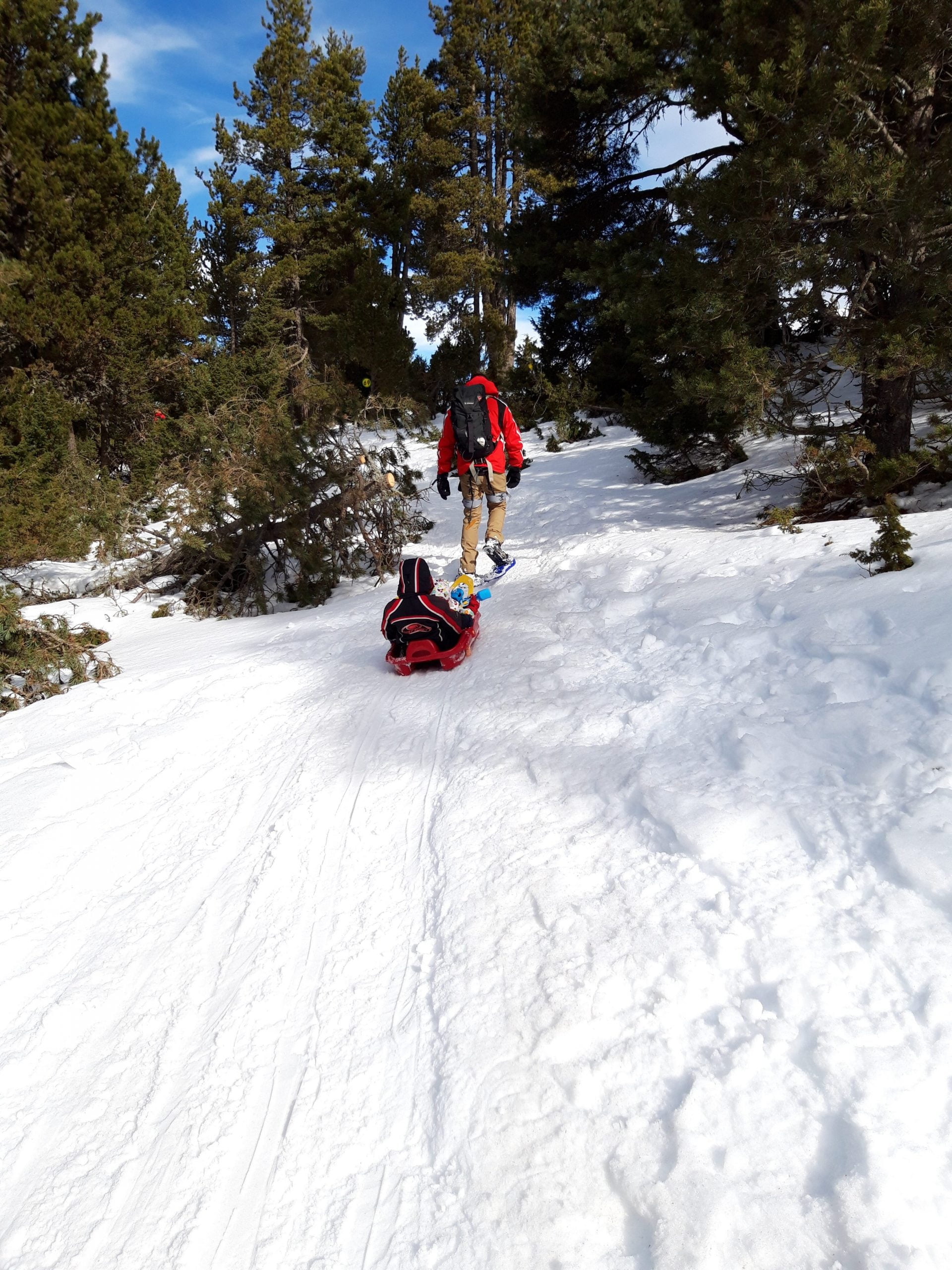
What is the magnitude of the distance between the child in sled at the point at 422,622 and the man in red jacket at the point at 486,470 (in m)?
1.50

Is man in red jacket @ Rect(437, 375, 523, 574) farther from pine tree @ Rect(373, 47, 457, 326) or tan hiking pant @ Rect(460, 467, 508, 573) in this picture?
pine tree @ Rect(373, 47, 457, 326)

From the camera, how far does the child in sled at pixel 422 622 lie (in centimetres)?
571

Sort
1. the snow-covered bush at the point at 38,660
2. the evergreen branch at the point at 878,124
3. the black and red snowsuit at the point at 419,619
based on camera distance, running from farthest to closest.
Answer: the snow-covered bush at the point at 38,660 < the evergreen branch at the point at 878,124 < the black and red snowsuit at the point at 419,619

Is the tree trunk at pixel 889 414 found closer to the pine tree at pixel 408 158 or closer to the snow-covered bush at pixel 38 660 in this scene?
the snow-covered bush at pixel 38 660

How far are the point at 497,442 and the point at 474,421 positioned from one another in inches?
12.6

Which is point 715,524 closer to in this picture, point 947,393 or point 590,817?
point 947,393

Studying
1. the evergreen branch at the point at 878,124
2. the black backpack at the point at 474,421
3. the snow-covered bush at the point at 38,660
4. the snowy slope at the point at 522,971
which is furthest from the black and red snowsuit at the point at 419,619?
the evergreen branch at the point at 878,124

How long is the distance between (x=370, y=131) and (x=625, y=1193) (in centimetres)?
3225

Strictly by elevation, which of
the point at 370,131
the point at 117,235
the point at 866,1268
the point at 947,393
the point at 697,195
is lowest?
the point at 866,1268

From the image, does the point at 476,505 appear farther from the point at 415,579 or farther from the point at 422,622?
the point at 422,622

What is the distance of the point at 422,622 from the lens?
225 inches

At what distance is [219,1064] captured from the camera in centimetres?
251

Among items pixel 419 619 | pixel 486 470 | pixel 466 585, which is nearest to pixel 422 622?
pixel 419 619

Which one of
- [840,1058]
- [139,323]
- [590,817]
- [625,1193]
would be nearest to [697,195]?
[590,817]
